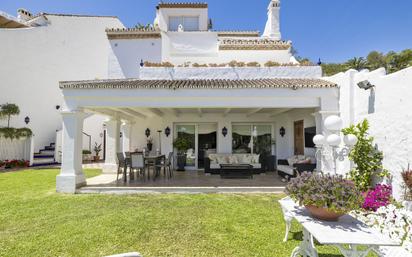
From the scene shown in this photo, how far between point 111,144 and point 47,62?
12.6m

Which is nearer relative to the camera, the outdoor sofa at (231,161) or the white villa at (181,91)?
the white villa at (181,91)

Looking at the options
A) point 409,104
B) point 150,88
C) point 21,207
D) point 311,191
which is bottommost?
point 21,207

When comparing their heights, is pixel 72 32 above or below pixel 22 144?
above

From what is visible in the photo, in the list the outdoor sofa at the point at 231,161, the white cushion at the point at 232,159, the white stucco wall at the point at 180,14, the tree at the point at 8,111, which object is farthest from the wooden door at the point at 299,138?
the tree at the point at 8,111

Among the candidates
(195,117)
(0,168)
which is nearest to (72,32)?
(0,168)

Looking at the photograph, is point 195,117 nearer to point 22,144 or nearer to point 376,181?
point 376,181

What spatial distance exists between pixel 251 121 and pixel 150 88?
7.64 m

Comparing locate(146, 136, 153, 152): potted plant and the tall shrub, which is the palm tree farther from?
locate(146, 136, 153, 152): potted plant

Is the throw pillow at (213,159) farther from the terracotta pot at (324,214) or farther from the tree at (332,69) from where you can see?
the tree at (332,69)

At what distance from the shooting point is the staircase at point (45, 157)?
57.9ft

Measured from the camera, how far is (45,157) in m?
18.3

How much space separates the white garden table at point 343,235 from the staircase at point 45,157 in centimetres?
1922

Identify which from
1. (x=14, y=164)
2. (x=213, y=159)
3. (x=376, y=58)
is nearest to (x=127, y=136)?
(x=213, y=159)

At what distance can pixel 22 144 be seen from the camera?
55.4ft
